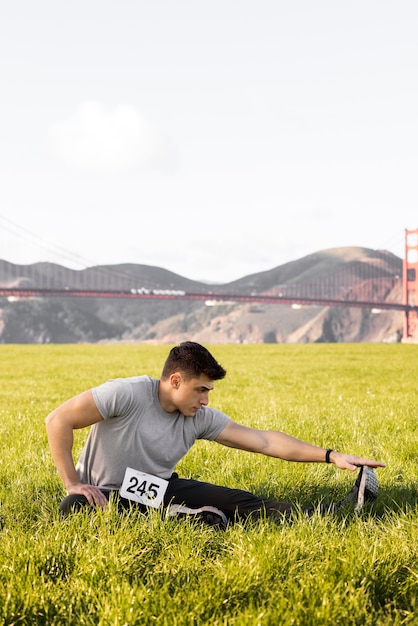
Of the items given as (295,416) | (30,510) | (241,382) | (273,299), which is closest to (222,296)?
(273,299)

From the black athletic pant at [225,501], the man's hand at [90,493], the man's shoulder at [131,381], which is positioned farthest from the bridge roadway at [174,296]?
the man's hand at [90,493]

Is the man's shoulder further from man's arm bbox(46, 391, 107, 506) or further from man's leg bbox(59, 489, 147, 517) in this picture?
man's leg bbox(59, 489, 147, 517)

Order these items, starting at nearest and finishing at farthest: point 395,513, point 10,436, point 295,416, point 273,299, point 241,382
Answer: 1. point 395,513
2. point 10,436
3. point 295,416
4. point 241,382
5. point 273,299

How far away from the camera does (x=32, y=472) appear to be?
23.9 feet

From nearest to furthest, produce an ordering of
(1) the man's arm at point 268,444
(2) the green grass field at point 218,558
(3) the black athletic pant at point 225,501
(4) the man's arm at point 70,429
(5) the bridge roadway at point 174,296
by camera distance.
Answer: (2) the green grass field at point 218,558
(4) the man's arm at point 70,429
(3) the black athletic pant at point 225,501
(1) the man's arm at point 268,444
(5) the bridge roadway at point 174,296

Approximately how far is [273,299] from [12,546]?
271ft

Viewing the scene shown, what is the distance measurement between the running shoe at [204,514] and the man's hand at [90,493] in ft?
1.58

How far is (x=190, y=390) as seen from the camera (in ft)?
16.6

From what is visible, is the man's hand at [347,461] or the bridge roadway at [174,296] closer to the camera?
the man's hand at [347,461]

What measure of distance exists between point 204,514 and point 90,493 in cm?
83

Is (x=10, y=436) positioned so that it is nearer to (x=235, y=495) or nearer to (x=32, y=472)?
(x=32, y=472)

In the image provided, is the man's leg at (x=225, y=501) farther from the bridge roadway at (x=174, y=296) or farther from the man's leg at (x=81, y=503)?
the bridge roadway at (x=174, y=296)

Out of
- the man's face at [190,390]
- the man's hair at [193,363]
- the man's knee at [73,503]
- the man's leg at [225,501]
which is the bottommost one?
the man's leg at [225,501]

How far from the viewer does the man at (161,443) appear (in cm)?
505
